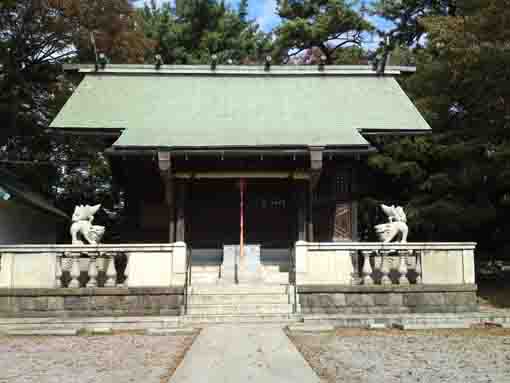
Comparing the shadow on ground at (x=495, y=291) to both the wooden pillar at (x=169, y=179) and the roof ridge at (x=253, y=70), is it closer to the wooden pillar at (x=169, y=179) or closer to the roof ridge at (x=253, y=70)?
the roof ridge at (x=253, y=70)

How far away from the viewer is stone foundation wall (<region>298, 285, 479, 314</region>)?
10461 mm

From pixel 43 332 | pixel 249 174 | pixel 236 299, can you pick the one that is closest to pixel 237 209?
pixel 249 174

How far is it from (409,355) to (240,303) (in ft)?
14.6

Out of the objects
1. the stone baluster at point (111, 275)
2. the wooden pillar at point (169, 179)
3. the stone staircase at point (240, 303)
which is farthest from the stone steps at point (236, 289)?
the stone baluster at point (111, 275)

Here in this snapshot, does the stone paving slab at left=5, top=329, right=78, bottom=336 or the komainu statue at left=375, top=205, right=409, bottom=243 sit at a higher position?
the komainu statue at left=375, top=205, right=409, bottom=243

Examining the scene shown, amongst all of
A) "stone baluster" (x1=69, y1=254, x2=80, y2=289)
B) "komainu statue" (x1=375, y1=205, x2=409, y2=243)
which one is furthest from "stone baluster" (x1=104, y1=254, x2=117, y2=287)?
"komainu statue" (x1=375, y1=205, x2=409, y2=243)

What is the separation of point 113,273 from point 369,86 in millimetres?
10372

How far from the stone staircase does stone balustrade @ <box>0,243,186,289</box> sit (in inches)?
25.7

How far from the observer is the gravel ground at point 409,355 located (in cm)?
594

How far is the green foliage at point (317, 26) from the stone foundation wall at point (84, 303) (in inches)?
896

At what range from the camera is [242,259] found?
12516 millimetres

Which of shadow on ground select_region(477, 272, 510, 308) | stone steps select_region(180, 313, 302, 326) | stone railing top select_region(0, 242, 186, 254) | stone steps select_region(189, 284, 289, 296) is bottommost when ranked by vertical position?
shadow on ground select_region(477, 272, 510, 308)

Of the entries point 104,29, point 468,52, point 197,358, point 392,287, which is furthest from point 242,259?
point 104,29

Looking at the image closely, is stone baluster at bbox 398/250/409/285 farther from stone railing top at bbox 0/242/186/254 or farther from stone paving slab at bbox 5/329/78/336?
stone paving slab at bbox 5/329/78/336
